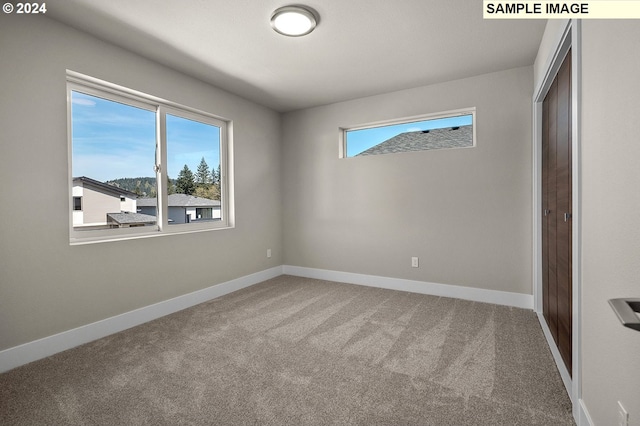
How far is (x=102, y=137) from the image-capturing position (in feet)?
9.04

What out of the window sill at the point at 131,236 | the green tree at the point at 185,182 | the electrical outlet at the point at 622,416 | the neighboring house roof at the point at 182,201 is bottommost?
the electrical outlet at the point at 622,416

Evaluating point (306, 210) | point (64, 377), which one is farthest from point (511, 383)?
point (306, 210)

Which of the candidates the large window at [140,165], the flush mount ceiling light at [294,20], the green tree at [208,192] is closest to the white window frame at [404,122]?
the large window at [140,165]

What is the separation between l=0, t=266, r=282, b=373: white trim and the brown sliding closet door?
3.30 m

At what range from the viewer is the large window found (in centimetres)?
261

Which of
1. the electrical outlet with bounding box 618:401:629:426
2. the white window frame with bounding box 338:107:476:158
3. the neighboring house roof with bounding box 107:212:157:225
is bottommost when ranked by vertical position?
the electrical outlet with bounding box 618:401:629:426

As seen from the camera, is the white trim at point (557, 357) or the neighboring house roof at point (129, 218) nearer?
the white trim at point (557, 357)

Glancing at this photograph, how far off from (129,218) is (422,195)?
323 centimetres

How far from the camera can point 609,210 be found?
3.99ft

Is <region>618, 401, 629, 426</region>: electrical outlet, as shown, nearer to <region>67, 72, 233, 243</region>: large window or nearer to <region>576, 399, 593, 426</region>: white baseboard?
<region>576, 399, 593, 426</region>: white baseboard

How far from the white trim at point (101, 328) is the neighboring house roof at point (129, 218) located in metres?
0.84

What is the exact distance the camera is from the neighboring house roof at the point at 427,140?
143 inches

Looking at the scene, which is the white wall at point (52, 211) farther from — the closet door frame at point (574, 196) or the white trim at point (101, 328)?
the closet door frame at point (574, 196)

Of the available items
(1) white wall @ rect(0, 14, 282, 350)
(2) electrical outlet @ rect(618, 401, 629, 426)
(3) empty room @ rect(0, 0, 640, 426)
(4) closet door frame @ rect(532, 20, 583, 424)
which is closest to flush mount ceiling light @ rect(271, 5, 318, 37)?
(3) empty room @ rect(0, 0, 640, 426)
